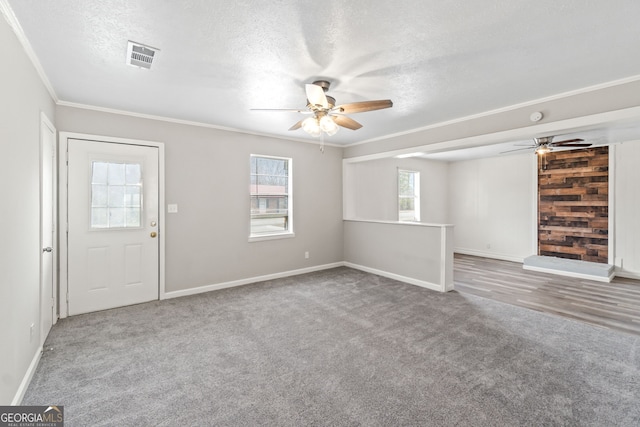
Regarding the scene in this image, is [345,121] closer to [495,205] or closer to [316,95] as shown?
[316,95]

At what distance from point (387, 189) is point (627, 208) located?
4230mm

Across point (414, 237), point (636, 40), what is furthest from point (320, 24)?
point (414, 237)

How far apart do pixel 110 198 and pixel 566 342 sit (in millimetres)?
5218

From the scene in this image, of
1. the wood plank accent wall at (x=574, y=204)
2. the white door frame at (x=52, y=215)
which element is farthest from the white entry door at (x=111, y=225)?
the wood plank accent wall at (x=574, y=204)

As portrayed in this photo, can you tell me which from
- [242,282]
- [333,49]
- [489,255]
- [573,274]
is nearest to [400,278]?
[242,282]

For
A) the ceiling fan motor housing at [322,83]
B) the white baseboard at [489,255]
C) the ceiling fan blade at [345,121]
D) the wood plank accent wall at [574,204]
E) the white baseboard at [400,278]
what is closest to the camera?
the ceiling fan motor housing at [322,83]

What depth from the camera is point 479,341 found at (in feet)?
9.28

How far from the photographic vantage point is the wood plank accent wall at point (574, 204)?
5.61 metres

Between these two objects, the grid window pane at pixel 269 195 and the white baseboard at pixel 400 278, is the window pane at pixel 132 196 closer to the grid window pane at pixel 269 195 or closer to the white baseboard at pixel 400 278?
the grid window pane at pixel 269 195

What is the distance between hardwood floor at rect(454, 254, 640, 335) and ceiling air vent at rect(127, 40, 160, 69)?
15.3 feet

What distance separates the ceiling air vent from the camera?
221 cm

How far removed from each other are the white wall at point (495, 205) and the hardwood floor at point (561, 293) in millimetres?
1126

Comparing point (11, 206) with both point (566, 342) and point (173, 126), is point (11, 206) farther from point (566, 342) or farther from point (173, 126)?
point (566, 342)

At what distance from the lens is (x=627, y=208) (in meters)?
5.29
